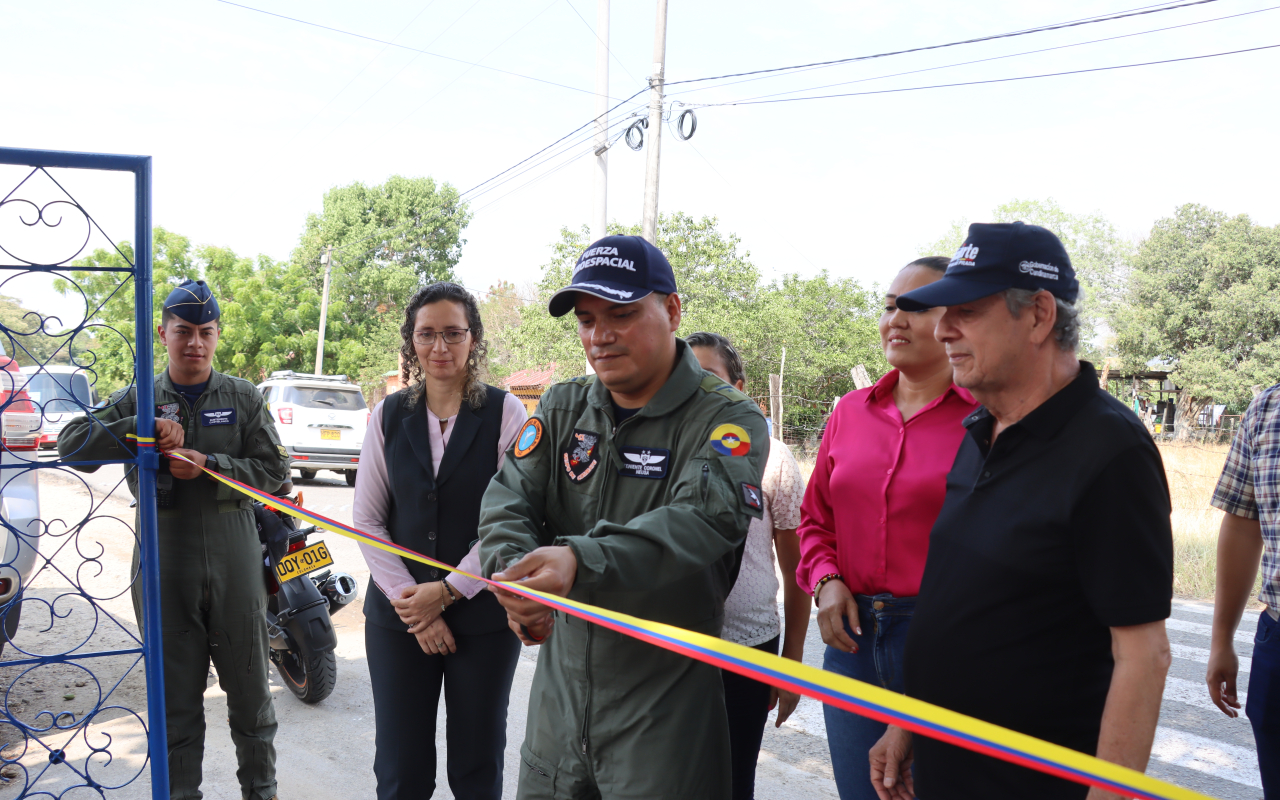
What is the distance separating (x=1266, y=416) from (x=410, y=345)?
284 cm

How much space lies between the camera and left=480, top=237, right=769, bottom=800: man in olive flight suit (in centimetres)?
156

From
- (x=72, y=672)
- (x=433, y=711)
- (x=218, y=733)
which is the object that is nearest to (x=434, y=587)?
(x=433, y=711)

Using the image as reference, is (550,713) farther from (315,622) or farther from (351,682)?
(351,682)

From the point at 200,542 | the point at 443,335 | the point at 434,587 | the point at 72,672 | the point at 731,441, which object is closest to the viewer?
the point at 731,441

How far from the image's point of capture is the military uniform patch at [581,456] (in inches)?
71.0

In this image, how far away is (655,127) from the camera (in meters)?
12.3

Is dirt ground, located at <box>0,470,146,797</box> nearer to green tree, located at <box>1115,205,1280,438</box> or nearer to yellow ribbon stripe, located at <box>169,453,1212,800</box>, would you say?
yellow ribbon stripe, located at <box>169,453,1212,800</box>

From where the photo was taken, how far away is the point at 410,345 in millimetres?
2906

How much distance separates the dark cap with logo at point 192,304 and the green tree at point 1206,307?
27.4 metres

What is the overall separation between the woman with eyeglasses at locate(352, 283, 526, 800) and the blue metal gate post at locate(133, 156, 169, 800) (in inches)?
26.3

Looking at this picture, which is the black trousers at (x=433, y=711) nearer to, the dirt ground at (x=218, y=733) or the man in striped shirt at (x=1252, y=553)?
the dirt ground at (x=218, y=733)

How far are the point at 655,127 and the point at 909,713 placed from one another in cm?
1216

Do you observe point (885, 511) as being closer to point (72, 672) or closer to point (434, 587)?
point (434, 587)

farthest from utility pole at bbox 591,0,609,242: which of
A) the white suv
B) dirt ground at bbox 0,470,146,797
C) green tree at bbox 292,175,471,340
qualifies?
green tree at bbox 292,175,471,340
